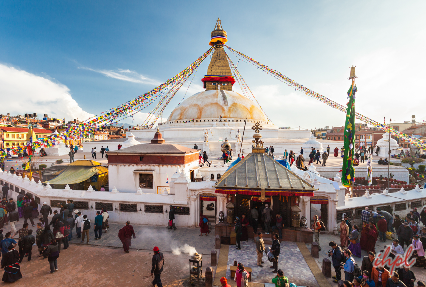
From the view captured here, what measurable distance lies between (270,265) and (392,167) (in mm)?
15318

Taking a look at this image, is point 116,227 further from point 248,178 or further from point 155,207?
point 248,178

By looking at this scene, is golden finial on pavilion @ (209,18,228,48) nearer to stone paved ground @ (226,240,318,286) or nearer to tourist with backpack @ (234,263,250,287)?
stone paved ground @ (226,240,318,286)

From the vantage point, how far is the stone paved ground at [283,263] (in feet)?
19.1

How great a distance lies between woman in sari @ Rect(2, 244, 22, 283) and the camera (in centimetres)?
589

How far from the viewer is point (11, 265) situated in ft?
19.5

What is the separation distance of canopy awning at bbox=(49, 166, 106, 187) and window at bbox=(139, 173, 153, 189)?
2.85 metres

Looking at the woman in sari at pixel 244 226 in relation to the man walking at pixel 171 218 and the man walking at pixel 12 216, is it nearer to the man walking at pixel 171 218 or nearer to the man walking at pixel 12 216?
the man walking at pixel 171 218

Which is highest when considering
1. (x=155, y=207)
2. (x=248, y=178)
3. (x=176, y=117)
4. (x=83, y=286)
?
(x=176, y=117)

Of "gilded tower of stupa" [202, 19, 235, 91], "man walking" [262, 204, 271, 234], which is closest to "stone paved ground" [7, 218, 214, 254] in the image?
"man walking" [262, 204, 271, 234]

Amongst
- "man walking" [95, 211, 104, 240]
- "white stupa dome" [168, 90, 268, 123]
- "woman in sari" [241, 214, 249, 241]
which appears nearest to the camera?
"woman in sari" [241, 214, 249, 241]

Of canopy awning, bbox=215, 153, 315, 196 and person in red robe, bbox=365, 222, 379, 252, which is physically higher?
canopy awning, bbox=215, 153, 315, 196

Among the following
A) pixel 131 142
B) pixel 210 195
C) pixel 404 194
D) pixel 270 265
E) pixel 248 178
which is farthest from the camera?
pixel 131 142

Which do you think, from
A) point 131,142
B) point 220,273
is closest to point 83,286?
point 220,273

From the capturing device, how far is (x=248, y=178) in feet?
23.9
